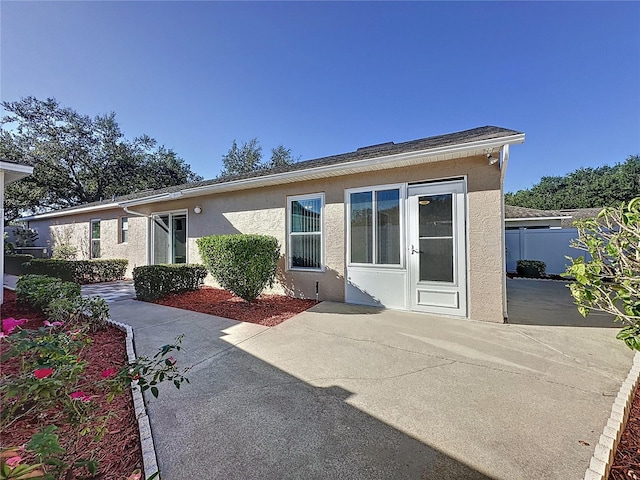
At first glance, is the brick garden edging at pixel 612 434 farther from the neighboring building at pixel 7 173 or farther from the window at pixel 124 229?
the window at pixel 124 229

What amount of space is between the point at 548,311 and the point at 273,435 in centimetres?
661

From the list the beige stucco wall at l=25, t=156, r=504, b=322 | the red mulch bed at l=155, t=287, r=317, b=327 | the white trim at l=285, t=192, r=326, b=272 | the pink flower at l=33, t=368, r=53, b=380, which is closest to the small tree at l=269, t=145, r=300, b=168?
the beige stucco wall at l=25, t=156, r=504, b=322

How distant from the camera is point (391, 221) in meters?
5.82

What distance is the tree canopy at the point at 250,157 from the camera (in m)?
26.4

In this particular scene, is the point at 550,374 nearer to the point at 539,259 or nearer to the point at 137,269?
the point at 137,269

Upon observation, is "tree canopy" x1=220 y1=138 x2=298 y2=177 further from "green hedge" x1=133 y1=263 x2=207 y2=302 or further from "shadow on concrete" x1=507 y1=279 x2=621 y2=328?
"shadow on concrete" x1=507 y1=279 x2=621 y2=328

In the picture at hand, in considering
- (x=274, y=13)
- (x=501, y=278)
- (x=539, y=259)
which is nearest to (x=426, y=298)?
(x=501, y=278)

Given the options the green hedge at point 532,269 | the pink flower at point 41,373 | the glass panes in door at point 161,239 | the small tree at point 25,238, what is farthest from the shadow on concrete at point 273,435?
the small tree at point 25,238

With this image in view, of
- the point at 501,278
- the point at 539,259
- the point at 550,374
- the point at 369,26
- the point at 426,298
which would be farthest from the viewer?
the point at 539,259

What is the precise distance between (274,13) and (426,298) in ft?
25.3

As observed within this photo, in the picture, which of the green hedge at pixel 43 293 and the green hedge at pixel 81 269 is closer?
the green hedge at pixel 43 293

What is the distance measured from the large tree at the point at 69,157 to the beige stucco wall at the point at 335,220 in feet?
48.1

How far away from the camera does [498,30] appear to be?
6.96 m

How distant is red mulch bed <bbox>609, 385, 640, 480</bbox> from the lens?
1708 mm
